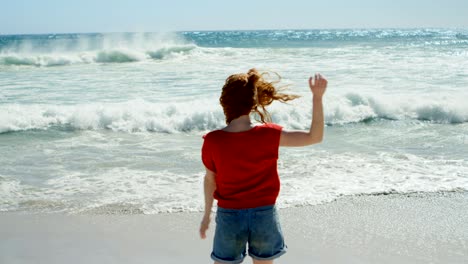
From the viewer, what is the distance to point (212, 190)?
101 inches

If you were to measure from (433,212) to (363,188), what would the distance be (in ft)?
3.37

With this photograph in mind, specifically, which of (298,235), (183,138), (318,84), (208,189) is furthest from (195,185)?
(318,84)

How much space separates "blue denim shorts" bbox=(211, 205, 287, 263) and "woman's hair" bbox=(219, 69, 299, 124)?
43 cm

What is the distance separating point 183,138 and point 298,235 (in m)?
5.86

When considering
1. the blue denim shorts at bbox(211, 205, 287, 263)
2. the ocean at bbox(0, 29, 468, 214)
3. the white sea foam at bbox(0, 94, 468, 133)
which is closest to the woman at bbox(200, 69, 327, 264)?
the blue denim shorts at bbox(211, 205, 287, 263)

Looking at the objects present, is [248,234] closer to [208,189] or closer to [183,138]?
[208,189]

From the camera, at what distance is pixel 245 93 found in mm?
2357

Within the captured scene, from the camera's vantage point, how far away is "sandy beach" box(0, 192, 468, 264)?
14.5 feet

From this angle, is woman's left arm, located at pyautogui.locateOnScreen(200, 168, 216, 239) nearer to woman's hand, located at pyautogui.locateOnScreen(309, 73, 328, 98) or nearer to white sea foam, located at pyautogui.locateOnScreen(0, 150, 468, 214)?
woman's hand, located at pyautogui.locateOnScreen(309, 73, 328, 98)

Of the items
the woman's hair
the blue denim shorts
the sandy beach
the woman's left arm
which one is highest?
the woman's hair

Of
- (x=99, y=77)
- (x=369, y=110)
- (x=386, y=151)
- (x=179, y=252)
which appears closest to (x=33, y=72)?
(x=99, y=77)

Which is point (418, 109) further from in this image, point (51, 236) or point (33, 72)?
point (33, 72)

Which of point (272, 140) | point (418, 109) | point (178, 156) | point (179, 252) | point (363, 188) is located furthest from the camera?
point (418, 109)

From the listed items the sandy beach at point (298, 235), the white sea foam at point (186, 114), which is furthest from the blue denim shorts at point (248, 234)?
the white sea foam at point (186, 114)
